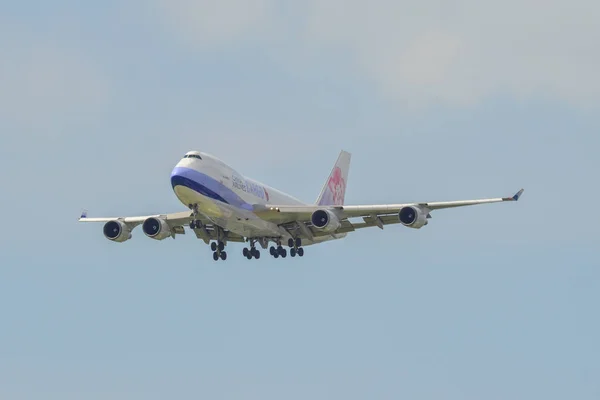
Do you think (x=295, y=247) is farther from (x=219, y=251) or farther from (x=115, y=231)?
(x=115, y=231)

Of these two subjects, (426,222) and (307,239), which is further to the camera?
(307,239)

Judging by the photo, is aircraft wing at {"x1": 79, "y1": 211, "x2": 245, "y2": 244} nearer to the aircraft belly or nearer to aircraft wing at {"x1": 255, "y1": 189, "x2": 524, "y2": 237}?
the aircraft belly

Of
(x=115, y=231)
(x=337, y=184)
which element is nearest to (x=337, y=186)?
(x=337, y=184)

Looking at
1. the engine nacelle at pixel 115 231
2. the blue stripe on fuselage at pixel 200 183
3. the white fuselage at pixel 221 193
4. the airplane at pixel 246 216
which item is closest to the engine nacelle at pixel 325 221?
the airplane at pixel 246 216

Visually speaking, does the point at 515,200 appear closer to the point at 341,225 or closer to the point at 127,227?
the point at 341,225

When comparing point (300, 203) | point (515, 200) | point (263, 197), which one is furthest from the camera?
point (300, 203)

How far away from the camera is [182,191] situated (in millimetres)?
89750

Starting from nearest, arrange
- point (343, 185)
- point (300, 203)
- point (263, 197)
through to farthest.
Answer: point (263, 197)
point (300, 203)
point (343, 185)

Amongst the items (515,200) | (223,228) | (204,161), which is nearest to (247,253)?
(223,228)

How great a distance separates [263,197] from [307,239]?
496cm

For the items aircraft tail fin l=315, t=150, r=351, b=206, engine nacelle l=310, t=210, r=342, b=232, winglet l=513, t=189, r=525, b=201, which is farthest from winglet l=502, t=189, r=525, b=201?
aircraft tail fin l=315, t=150, r=351, b=206

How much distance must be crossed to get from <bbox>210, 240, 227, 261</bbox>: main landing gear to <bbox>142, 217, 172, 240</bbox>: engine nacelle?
3935 mm

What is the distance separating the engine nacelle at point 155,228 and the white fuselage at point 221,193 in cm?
534

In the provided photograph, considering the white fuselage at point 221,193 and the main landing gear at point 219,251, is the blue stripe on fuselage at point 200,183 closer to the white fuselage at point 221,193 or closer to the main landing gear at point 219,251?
the white fuselage at point 221,193
